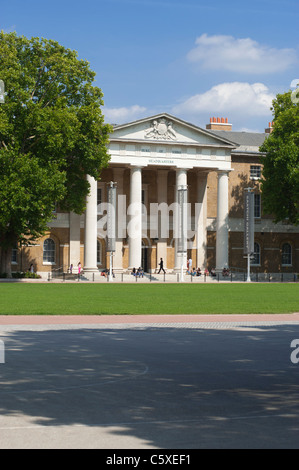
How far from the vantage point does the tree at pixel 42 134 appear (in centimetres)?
5459

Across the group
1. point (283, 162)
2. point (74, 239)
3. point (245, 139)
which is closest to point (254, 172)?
point (245, 139)

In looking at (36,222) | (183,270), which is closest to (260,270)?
(183,270)

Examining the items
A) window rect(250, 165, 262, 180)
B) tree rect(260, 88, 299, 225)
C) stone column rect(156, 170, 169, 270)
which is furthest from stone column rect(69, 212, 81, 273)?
window rect(250, 165, 262, 180)

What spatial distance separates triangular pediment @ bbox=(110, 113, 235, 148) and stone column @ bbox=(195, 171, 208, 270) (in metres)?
4.15

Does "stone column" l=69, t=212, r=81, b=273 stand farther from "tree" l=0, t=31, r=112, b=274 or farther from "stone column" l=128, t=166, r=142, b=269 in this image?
"tree" l=0, t=31, r=112, b=274

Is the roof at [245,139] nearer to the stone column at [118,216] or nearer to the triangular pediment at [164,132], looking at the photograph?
the triangular pediment at [164,132]

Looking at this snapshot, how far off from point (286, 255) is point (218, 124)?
56.0 ft

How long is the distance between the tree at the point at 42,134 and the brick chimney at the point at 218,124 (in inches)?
1054

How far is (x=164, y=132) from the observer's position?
7356 cm

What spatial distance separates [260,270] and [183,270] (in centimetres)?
994

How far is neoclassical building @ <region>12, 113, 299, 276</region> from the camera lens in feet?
236

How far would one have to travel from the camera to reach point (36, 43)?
59031 millimetres

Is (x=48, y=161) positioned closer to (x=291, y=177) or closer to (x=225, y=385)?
(x=291, y=177)

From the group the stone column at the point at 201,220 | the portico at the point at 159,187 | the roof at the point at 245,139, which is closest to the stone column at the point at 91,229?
the portico at the point at 159,187
